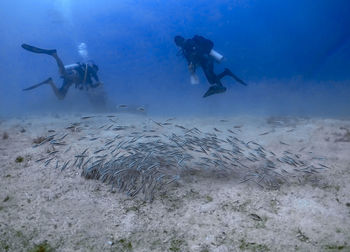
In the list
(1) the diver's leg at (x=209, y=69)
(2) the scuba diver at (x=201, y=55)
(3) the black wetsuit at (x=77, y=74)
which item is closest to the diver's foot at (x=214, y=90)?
(2) the scuba diver at (x=201, y=55)

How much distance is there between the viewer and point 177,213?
3.98 metres

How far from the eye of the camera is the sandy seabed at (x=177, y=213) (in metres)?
3.36

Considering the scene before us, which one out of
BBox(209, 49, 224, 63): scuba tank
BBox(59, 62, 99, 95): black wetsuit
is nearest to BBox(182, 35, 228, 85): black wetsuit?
BBox(209, 49, 224, 63): scuba tank

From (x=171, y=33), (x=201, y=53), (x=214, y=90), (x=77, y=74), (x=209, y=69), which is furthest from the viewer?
(x=171, y=33)

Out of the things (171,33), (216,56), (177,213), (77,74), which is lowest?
(177,213)

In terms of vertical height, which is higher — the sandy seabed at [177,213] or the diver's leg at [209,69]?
the diver's leg at [209,69]

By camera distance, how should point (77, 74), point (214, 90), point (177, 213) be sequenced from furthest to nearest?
point (77, 74) < point (214, 90) < point (177, 213)

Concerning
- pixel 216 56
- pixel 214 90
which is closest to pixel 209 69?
pixel 216 56

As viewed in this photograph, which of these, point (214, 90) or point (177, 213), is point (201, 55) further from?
point (177, 213)

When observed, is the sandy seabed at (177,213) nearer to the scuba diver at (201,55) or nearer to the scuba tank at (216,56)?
the scuba diver at (201,55)

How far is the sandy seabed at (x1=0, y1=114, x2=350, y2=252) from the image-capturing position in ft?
11.0

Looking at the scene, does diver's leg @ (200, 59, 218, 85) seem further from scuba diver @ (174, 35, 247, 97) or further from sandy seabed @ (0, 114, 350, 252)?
sandy seabed @ (0, 114, 350, 252)

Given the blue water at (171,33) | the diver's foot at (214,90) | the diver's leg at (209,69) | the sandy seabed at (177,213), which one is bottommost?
the sandy seabed at (177,213)

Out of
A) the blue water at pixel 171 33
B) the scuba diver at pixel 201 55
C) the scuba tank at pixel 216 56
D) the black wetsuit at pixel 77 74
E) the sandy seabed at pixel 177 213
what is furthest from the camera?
the blue water at pixel 171 33
